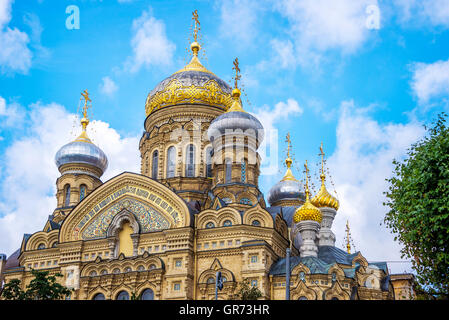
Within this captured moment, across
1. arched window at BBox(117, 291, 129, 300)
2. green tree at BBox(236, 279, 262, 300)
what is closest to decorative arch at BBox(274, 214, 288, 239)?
green tree at BBox(236, 279, 262, 300)

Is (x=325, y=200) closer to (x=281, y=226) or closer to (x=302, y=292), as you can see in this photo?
(x=281, y=226)

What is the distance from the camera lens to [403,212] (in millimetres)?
A: 16312

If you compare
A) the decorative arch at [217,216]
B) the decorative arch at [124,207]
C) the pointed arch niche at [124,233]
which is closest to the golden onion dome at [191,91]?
the decorative arch at [124,207]

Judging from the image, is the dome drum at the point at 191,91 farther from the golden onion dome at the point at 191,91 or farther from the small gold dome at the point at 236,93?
the small gold dome at the point at 236,93

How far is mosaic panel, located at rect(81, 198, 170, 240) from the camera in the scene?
25.9 m

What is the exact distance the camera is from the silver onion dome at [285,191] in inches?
1336

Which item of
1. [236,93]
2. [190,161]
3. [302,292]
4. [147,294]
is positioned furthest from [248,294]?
[236,93]

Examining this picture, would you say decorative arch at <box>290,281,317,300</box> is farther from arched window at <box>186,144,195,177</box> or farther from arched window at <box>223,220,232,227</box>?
arched window at <box>186,144,195,177</box>

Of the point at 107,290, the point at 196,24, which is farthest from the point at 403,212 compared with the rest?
the point at 196,24

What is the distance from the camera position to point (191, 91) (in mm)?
31625

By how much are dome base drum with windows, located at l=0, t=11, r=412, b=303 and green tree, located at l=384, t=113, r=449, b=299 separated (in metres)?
7.19
